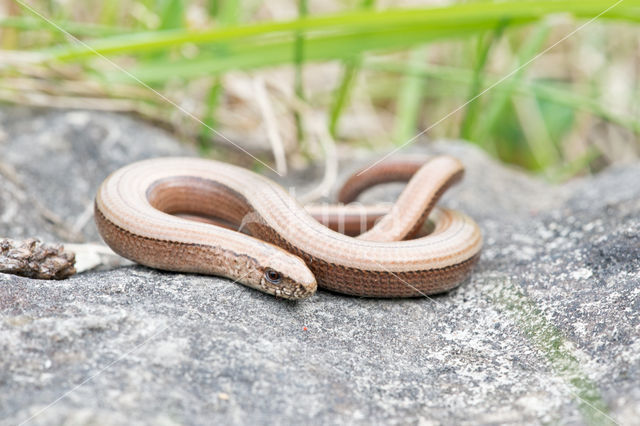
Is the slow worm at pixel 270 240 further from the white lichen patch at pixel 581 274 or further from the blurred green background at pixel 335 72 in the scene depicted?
the blurred green background at pixel 335 72

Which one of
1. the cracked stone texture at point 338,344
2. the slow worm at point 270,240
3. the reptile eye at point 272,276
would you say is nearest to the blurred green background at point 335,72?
the slow worm at point 270,240

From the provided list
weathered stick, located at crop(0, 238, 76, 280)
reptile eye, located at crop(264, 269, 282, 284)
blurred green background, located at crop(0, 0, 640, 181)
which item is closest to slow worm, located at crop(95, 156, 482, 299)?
reptile eye, located at crop(264, 269, 282, 284)

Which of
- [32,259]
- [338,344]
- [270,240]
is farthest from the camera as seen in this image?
[270,240]

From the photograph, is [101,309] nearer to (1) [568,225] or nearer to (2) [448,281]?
(2) [448,281]

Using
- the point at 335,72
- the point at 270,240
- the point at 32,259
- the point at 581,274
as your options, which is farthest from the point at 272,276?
the point at 335,72

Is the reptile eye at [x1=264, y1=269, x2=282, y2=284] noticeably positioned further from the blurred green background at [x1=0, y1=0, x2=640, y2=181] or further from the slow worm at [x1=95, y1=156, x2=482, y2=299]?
the blurred green background at [x1=0, y1=0, x2=640, y2=181]

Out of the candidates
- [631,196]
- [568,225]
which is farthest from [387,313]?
[631,196]

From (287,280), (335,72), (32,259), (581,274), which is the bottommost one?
(32,259)

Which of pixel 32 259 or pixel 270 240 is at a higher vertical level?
pixel 270 240

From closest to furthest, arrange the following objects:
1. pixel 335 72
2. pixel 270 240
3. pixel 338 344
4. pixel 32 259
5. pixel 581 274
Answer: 1. pixel 338 344
2. pixel 32 259
3. pixel 581 274
4. pixel 270 240
5. pixel 335 72

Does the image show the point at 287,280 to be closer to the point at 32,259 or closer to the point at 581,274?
the point at 32,259
